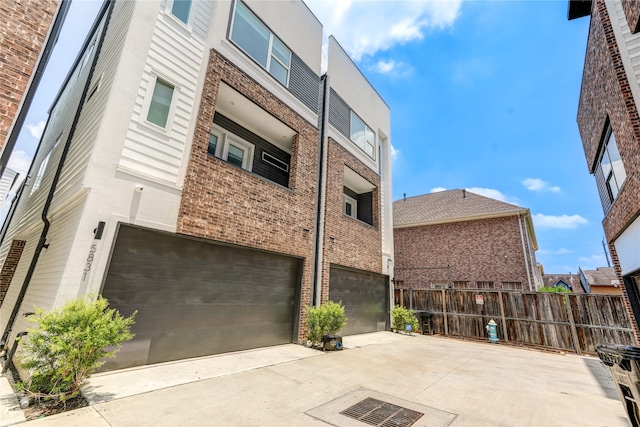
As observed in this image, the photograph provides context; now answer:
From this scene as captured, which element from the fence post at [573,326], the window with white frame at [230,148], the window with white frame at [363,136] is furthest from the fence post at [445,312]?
the window with white frame at [230,148]

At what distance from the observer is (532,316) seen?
35.6 ft

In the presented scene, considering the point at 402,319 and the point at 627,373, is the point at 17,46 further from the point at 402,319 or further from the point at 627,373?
the point at 402,319

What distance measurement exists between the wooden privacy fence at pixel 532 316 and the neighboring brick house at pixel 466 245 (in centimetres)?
517

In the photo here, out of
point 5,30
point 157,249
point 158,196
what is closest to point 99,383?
point 157,249

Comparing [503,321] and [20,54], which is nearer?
[20,54]

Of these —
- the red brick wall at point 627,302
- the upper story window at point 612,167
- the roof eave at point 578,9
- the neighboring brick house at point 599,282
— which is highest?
the roof eave at point 578,9

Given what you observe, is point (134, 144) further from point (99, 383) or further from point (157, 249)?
point (99, 383)

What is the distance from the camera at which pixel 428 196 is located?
76.0 feet

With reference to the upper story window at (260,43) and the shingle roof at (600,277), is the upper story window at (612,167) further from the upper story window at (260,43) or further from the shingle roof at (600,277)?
the shingle roof at (600,277)

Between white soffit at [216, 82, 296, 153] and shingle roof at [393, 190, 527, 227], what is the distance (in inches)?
541

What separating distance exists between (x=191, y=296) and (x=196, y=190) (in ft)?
7.74

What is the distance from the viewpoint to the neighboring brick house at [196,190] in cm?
504

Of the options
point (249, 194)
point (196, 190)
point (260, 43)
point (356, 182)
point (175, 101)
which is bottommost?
point (196, 190)

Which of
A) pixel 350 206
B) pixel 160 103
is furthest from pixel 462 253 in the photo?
pixel 160 103
